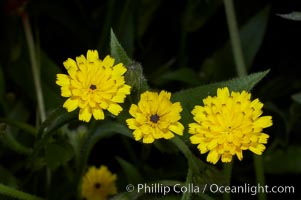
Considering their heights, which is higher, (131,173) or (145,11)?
(145,11)

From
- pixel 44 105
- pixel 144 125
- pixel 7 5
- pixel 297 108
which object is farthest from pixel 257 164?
pixel 7 5

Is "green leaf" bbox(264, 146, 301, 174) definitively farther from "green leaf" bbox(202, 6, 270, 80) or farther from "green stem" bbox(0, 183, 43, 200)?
"green stem" bbox(0, 183, 43, 200)

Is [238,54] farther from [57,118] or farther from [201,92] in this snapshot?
[57,118]

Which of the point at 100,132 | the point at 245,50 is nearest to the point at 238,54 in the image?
the point at 245,50

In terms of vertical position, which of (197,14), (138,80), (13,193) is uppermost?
(197,14)

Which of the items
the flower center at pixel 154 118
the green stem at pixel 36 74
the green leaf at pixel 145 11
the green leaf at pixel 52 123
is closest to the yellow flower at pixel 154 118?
the flower center at pixel 154 118

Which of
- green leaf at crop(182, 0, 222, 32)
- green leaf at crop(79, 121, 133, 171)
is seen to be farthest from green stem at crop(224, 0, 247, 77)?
green leaf at crop(79, 121, 133, 171)
